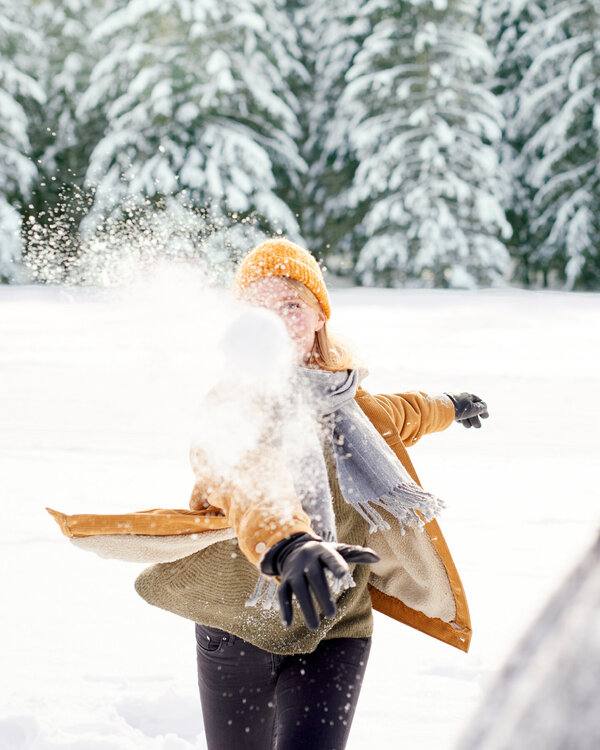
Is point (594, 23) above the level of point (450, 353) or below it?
above

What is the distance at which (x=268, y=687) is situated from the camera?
5.94ft

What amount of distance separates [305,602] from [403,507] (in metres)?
0.59

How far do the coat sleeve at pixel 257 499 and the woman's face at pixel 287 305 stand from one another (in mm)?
288

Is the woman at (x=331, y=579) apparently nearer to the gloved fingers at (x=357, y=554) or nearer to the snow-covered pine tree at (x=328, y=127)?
the gloved fingers at (x=357, y=554)

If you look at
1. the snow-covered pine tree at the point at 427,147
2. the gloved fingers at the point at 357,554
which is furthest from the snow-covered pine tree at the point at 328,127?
the gloved fingers at the point at 357,554

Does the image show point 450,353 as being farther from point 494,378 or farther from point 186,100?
point 186,100

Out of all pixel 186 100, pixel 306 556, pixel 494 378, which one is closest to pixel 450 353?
pixel 494 378

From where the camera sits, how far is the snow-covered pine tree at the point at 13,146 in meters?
16.5

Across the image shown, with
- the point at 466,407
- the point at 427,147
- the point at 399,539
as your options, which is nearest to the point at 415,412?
the point at 466,407

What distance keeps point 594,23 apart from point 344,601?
757 inches

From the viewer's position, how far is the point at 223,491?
155 cm

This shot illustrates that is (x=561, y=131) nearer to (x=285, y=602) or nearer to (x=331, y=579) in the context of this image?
(x=331, y=579)

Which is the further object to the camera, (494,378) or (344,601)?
(494,378)

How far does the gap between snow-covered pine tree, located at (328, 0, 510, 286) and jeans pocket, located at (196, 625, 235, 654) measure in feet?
54.0
